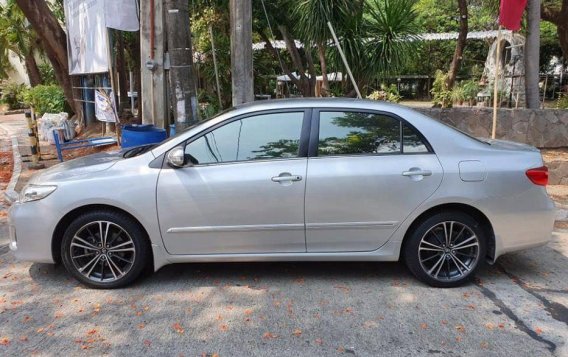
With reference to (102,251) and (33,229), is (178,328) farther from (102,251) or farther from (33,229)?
(33,229)

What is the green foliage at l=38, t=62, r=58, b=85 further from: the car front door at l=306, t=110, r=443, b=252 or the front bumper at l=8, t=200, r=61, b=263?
the car front door at l=306, t=110, r=443, b=252

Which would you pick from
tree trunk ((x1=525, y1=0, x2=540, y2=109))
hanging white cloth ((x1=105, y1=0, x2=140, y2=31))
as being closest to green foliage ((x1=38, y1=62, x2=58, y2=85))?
hanging white cloth ((x1=105, y1=0, x2=140, y2=31))

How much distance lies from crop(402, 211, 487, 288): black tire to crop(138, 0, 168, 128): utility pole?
560 centimetres

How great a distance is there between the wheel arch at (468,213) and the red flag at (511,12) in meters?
3.95

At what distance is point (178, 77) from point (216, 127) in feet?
9.89

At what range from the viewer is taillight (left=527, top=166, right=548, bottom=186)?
169 inches

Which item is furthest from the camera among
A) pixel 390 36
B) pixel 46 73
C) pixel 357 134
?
pixel 46 73

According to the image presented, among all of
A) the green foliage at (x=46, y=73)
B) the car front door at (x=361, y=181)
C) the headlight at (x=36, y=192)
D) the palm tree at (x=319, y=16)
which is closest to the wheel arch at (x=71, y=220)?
the headlight at (x=36, y=192)

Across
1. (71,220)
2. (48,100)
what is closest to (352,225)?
(71,220)

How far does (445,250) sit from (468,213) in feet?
1.24

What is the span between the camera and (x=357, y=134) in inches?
174

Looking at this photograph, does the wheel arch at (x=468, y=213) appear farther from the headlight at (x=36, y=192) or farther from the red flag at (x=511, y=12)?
the red flag at (x=511, y=12)

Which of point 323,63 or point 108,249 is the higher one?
point 323,63

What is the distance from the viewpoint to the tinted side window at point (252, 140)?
4.35m
